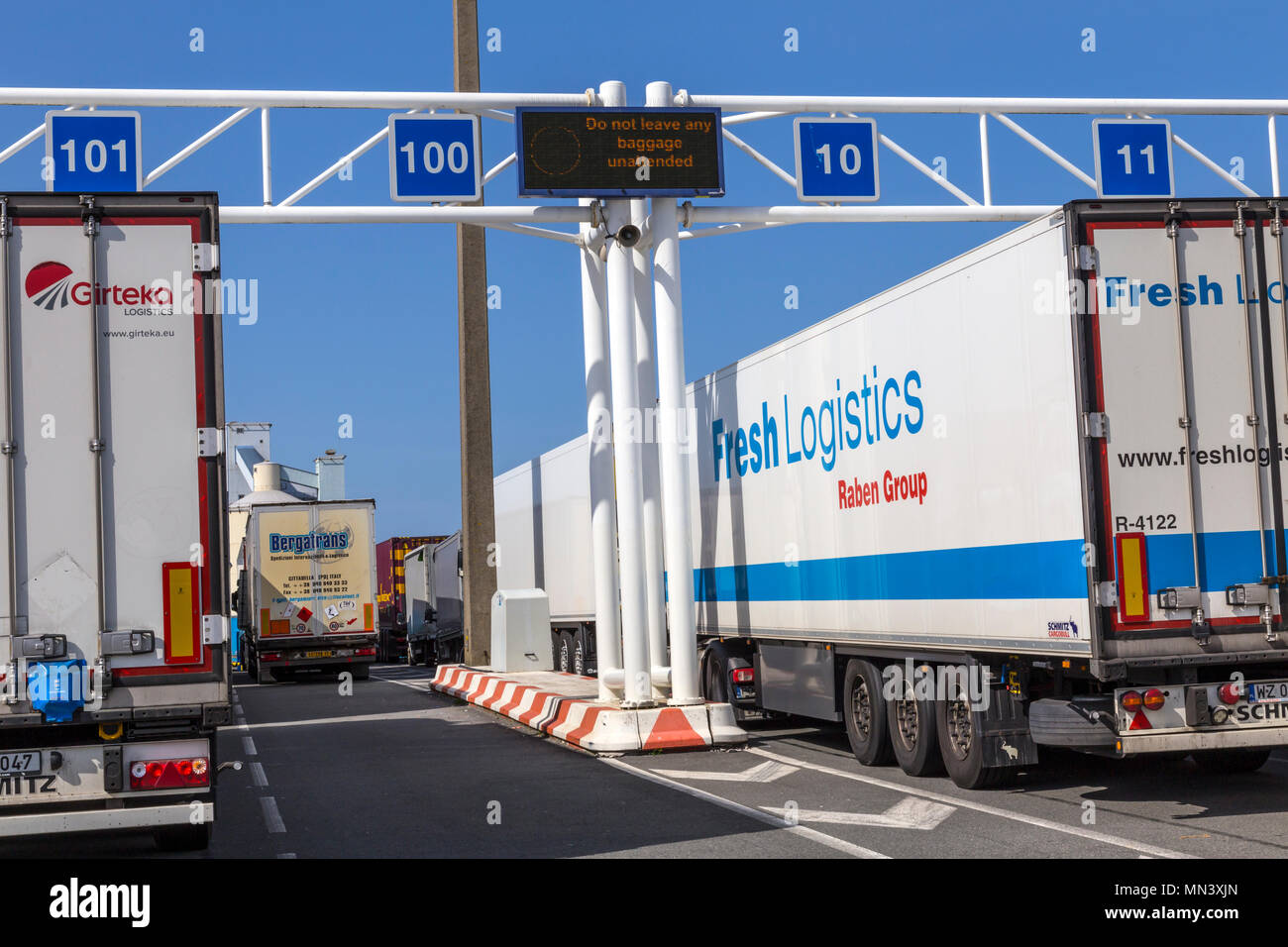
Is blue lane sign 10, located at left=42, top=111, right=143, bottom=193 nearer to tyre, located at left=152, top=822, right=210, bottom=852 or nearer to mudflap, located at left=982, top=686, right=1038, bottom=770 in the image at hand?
tyre, located at left=152, top=822, right=210, bottom=852

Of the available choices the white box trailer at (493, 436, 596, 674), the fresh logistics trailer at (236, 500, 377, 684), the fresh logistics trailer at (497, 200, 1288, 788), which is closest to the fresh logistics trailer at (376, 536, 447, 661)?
the fresh logistics trailer at (236, 500, 377, 684)

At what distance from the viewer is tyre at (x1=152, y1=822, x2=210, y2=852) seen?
9414 millimetres

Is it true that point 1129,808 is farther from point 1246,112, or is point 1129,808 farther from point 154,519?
point 1246,112

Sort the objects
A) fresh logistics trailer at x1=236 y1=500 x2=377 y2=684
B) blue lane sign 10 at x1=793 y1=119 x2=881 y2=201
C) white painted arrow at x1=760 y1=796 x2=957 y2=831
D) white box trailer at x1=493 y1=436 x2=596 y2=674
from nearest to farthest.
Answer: white painted arrow at x1=760 y1=796 x2=957 y2=831 < blue lane sign 10 at x1=793 y1=119 x2=881 y2=201 < white box trailer at x1=493 y1=436 x2=596 y2=674 < fresh logistics trailer at x1=236 y1=500 x2=377 y2=684

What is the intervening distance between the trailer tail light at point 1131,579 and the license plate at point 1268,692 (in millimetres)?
812

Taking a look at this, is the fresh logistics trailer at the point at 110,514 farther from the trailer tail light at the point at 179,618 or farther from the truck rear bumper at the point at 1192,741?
the truck rear bumper at the point at 1192,741

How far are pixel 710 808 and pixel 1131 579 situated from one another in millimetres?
3407

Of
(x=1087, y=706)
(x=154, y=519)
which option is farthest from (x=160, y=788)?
(x=1087, y=706)

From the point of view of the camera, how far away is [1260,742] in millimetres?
9492

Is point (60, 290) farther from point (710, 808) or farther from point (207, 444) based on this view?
point (710, 808)

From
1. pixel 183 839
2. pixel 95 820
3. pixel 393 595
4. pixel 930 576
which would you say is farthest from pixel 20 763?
pixel 393 595

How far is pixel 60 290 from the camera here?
27.2 ft

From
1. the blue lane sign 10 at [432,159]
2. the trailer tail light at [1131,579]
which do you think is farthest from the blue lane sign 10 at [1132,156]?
the trailer tail light at [1131,579]

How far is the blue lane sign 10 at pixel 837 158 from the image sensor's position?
15.2m
